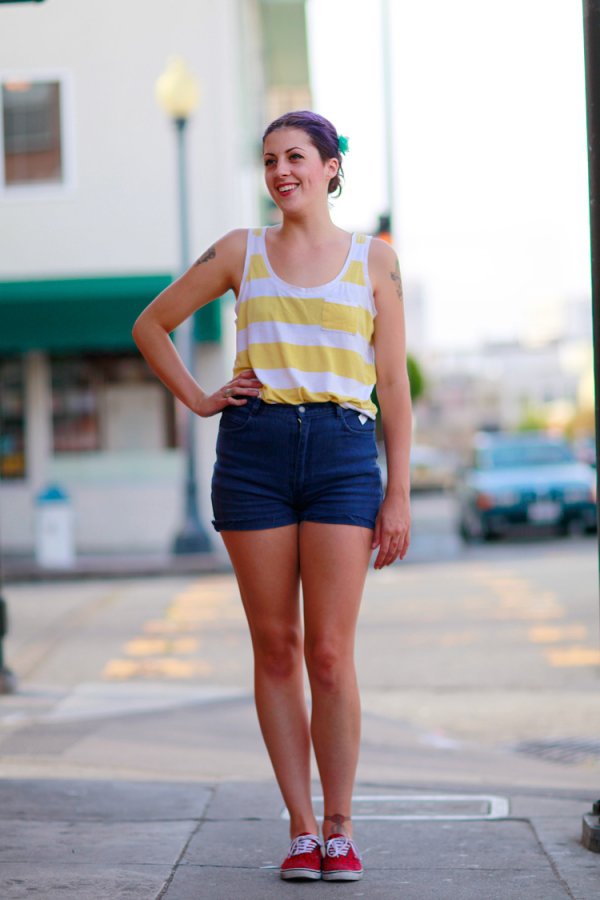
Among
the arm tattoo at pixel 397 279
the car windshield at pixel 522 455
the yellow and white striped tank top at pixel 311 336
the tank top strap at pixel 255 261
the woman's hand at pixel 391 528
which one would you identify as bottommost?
the car windshield at pixel 522 455

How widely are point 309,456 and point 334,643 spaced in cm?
49

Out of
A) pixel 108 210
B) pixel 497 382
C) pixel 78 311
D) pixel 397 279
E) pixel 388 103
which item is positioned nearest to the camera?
pixel 397 279

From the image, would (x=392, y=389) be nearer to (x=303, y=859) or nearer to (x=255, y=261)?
(x=255, y=261)

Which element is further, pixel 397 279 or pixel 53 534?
pixel 53 534

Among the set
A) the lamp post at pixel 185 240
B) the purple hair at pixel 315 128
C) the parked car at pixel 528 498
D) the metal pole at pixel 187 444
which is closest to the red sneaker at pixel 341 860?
the purple hair at pixel 315 128

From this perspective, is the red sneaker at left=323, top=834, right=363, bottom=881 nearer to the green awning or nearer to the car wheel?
the green awning

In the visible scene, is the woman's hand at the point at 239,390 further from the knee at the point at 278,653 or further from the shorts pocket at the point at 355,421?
the knee at the point at 278,653

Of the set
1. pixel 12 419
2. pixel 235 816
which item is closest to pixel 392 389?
pixel 235 816

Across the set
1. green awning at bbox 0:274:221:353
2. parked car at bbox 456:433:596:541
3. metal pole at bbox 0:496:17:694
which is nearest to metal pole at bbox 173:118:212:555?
green awning at bbox 0:274:221:353

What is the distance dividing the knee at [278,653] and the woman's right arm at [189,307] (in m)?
0.61

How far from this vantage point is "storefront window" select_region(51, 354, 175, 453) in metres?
19.8

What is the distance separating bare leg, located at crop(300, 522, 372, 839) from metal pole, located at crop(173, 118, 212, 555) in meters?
13.5

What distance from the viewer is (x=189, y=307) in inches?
152

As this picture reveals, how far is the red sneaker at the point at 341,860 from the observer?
3543 mm
